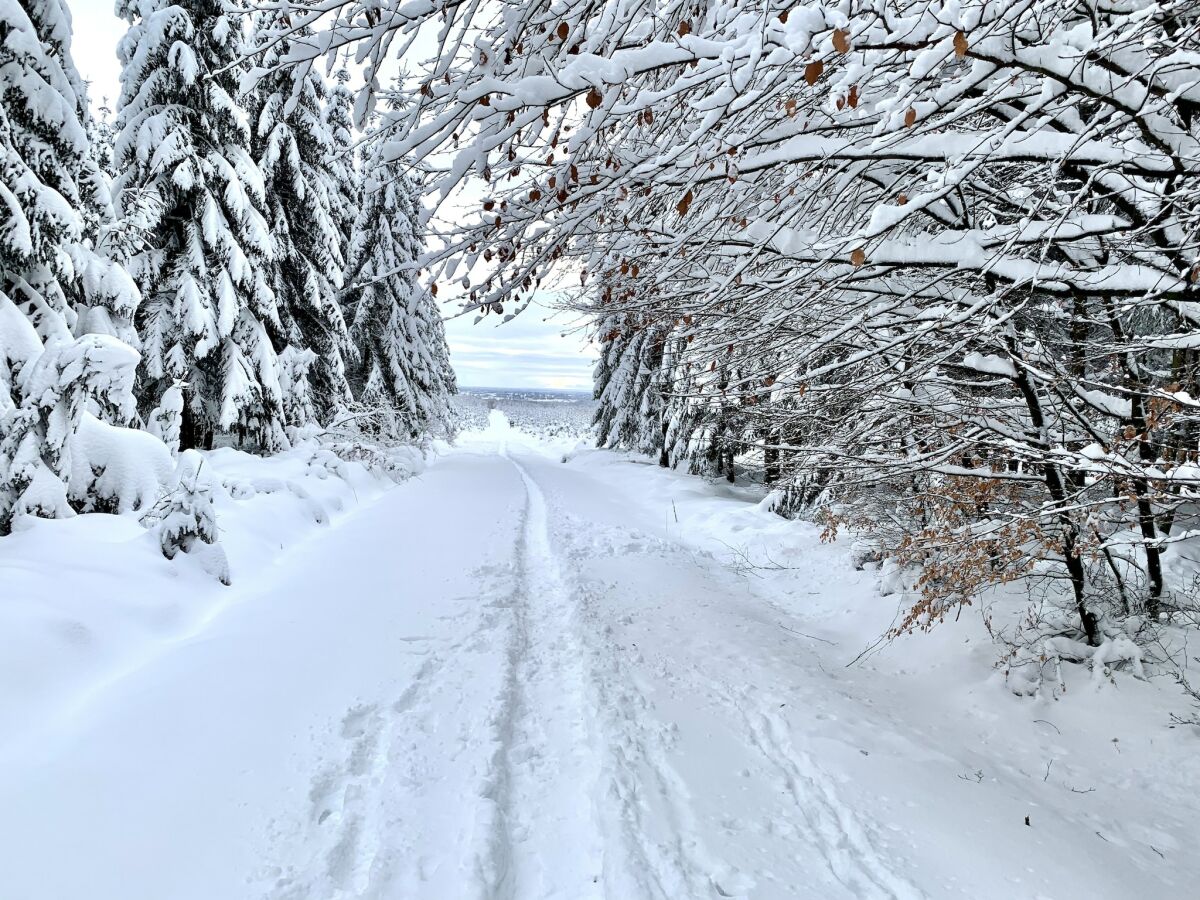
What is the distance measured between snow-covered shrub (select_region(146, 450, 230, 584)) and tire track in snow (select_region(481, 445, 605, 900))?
2956 millimetres

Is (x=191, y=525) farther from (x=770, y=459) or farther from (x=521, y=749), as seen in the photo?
(x=770, y=459)

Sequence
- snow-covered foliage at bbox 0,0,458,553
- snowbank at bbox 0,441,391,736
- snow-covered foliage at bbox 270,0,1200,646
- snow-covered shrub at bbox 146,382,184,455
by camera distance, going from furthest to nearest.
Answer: snow-covered shrub at bbox 146,382,184,455, snow-covered foliage at bbox 0,0,458,553, snowbank at bbox 0,441,391,736, snow-covered foliage at bbox 270,0,1200,646

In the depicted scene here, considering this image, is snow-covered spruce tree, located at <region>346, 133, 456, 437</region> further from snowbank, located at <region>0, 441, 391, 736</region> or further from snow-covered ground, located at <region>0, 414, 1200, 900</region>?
snow-covered ground, located at <region>0, 414, 1200, 900</region>

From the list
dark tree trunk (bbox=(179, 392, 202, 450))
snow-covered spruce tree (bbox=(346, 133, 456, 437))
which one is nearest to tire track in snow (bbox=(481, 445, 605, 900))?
dark tree trunk (bbox=(179, 392, 202, 450))

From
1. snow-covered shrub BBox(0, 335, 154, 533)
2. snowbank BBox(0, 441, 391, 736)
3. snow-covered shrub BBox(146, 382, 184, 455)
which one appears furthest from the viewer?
snow-covered shrub BBox(146, 382, 184, 455)

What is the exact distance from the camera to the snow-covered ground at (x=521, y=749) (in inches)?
A: 95.9

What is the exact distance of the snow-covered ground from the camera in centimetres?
244

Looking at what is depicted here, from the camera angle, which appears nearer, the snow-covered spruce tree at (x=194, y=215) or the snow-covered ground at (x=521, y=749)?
the snow-covered ground at (x=521, y=749)

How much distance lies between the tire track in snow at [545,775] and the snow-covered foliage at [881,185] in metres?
2.16

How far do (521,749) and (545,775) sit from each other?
0.95 ft

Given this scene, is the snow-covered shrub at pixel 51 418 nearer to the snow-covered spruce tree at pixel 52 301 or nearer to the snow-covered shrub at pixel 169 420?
the snow-covered spruce tree at pixel 52 301

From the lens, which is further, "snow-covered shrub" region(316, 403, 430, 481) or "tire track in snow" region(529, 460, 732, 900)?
"snow-covered shrub" region(316, 403, 430, 481)

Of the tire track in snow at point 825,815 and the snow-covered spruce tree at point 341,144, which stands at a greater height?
the snow-covered spruce tree at point 341,144

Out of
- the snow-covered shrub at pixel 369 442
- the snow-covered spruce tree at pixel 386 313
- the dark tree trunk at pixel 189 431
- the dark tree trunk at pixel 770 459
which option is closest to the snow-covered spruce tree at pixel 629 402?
the snow-covered spruce tree at pixel 386 313
